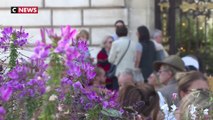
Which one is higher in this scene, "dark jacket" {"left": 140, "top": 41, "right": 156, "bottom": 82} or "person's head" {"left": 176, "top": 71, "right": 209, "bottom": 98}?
"person's head" {"left": 176, "top": 71, "right": 209, "bottom": 98}

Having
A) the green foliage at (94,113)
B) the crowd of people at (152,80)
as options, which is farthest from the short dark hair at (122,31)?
the green foliage at (94,113)

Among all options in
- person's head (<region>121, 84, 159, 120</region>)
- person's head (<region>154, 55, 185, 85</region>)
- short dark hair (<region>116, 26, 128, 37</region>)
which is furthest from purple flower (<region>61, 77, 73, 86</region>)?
short dark hair (<region>116, 26, 128, 37</region>)

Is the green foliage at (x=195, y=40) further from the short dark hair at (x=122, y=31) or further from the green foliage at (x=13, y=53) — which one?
the green foliage at (x=13, y=53)

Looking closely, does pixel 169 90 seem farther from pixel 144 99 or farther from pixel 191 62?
pixel 191 62

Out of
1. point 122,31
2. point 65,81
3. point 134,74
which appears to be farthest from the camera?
point 122,31

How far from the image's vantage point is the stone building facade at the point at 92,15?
46.4 feet

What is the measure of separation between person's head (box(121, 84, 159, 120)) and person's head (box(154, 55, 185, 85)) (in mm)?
2617

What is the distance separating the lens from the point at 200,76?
6777 mm

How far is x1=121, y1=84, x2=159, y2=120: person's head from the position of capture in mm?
5480

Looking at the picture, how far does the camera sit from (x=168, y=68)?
866 cm

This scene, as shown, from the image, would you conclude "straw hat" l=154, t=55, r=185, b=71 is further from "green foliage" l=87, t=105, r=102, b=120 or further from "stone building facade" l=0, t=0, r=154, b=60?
"stone building facade" l=0, t=0, r=154, b=60

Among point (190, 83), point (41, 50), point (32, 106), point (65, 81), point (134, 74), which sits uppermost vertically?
point (41, 50)

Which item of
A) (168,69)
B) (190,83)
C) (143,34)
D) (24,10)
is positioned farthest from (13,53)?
(24,10)

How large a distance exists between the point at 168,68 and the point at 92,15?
5.68 metres
